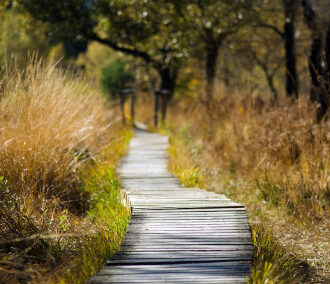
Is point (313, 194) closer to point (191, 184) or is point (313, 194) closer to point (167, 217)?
point (191, 184)

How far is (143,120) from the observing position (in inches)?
625

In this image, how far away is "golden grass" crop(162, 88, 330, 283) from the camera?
374cm

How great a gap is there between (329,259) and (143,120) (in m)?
12.6

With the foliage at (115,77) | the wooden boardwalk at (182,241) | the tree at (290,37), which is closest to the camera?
the wooden boardwalk at (182,241)

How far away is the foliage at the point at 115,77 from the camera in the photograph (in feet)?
73.3

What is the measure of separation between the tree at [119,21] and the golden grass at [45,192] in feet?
26.8

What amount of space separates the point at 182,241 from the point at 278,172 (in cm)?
250

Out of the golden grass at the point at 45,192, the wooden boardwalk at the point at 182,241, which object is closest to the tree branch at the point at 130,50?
the golden grass at the point at 45,192

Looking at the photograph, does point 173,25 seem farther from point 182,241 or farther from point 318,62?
point 182,241

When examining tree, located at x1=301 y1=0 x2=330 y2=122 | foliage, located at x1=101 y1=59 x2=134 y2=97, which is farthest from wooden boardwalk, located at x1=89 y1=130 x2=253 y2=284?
foliage, located at x1=101 y1=59 x2=134 y2=97

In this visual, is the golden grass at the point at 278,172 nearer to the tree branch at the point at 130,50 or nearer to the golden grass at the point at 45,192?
the golden grass at the point at 45,192

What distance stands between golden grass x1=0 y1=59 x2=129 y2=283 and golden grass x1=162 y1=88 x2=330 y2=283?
3.79 feet

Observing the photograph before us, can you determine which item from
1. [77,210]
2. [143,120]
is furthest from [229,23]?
[77,210]

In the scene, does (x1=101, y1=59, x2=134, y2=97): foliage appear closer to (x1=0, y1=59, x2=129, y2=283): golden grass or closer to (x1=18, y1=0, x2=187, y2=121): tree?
(x1=18, y1=0, x2=187, y2=121): tree
